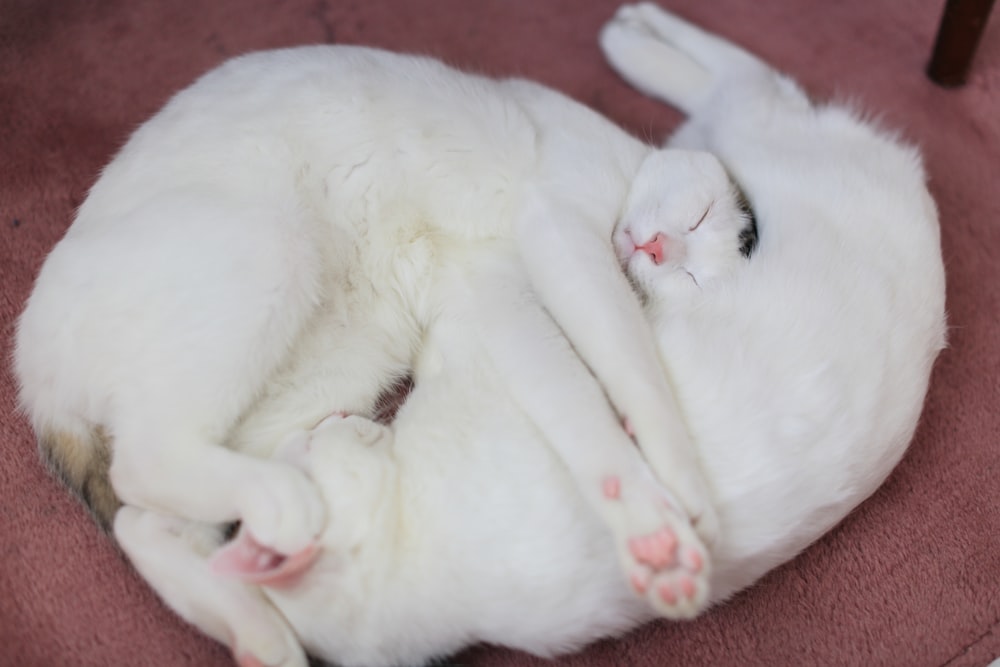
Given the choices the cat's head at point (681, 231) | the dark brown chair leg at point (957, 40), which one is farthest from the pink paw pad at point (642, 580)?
the dark brown chair leg at point (957, 40)

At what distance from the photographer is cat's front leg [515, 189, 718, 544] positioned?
4.08 feet

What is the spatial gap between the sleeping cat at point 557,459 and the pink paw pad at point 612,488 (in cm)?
6

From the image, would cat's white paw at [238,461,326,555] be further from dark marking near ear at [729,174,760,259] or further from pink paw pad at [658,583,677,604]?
dark marking near ear at [729,174,760,259]

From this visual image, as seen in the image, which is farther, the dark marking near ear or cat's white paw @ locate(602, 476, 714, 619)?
the dark marking near ear

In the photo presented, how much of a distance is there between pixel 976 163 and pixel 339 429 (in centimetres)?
168

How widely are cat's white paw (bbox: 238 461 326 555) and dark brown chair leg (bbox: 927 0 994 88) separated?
6.10ft

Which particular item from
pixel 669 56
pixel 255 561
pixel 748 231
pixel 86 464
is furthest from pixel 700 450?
pixel 669 56

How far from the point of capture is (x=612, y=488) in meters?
1.21

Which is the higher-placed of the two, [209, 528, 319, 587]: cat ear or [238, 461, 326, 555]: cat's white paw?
[238, 461, 326, 555]: cat's white paw

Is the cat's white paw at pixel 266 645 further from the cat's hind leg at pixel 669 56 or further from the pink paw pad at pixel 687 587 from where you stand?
the cat's hind leg at pixel 669 56

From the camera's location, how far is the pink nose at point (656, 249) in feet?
5.10

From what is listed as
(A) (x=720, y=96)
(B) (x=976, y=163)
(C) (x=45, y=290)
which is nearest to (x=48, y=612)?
(C) (x=45, y=290)

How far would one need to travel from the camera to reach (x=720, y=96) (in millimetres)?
1990

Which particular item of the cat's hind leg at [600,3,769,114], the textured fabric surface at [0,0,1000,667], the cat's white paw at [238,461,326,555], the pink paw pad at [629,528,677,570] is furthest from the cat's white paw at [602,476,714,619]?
the cat's hind leg at [600,3,769,114]
